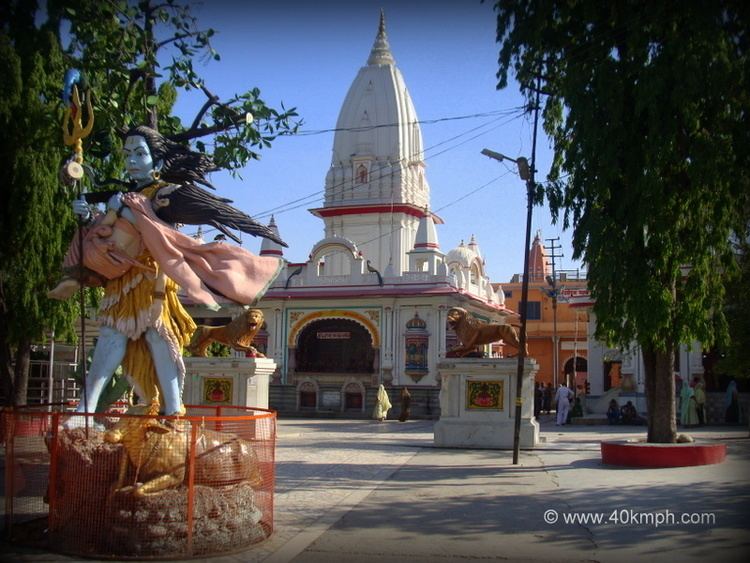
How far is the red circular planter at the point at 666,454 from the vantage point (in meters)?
11.4

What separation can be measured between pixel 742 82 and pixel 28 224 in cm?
1171

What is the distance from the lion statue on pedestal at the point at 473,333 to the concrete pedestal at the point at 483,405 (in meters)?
0.63

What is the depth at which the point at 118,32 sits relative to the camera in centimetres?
899

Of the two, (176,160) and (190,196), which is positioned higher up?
(176,160)

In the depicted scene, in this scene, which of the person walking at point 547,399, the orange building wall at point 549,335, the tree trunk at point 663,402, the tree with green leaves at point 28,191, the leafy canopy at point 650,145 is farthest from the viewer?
the orange building wall at point 549,335

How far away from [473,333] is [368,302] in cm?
1436

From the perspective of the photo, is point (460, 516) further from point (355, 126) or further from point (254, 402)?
point (355, 126)

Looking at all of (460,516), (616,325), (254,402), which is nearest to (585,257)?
(616,325)

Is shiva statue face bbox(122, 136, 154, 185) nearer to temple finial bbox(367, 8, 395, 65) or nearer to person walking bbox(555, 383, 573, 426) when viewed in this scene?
person walking bbox(555, 383, 573, 426)

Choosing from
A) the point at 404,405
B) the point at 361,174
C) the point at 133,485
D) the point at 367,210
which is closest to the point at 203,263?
the point at 133,485

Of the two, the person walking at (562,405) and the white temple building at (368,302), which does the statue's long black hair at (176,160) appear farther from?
the white temple building at (368,302)

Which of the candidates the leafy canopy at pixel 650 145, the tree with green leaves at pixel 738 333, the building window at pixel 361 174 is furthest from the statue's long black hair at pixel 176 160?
the building window at pixel 361 174

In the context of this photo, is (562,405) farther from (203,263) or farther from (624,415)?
(203,263)

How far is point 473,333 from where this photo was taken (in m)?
16.8
